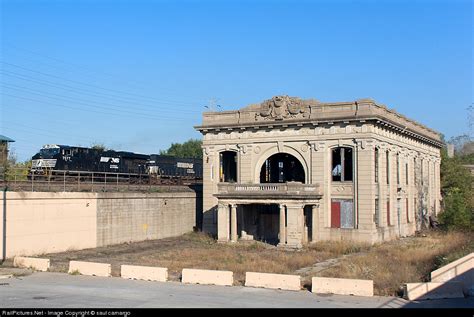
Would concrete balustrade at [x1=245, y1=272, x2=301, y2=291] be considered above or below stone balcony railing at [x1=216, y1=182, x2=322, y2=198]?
below

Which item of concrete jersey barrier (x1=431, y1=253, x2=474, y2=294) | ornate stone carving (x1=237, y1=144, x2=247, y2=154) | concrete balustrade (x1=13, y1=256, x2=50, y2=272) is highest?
ornate stone carving (x1=237, y1=144, x2=247, y2=154)

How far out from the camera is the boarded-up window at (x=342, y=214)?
43969 millimetres

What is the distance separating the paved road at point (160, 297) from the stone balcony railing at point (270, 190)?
20973 millimetres

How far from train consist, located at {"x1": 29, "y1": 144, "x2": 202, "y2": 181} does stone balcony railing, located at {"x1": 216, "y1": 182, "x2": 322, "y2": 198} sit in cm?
1004

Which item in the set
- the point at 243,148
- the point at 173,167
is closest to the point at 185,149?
the point at 173,167

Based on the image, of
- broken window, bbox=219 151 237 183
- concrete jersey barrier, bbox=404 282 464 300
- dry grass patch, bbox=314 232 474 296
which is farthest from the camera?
broken window, bbox=219 151 237 183

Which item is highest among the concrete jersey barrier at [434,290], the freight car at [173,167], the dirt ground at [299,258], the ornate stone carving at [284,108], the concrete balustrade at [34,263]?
the ornate stone carving at [284,108]

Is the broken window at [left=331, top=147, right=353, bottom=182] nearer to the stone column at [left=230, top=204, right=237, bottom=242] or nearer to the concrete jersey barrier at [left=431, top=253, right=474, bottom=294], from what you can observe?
the stone column at [left=230, top=204, right=237, bottom=242]

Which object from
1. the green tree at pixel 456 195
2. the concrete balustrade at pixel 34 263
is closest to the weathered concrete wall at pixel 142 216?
the concrete balustrade at pixel 34 263

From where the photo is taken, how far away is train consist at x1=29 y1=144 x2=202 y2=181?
47903 mm

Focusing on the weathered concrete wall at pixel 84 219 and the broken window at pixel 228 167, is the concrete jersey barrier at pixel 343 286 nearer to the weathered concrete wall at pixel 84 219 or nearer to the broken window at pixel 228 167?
the weathered concrete wall at pixel 84 219

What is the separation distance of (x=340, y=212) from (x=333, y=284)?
24380 millimetres

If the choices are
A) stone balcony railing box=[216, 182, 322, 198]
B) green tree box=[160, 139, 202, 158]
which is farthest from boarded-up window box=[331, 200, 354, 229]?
green tree box=[160, 139, 202, 158]
